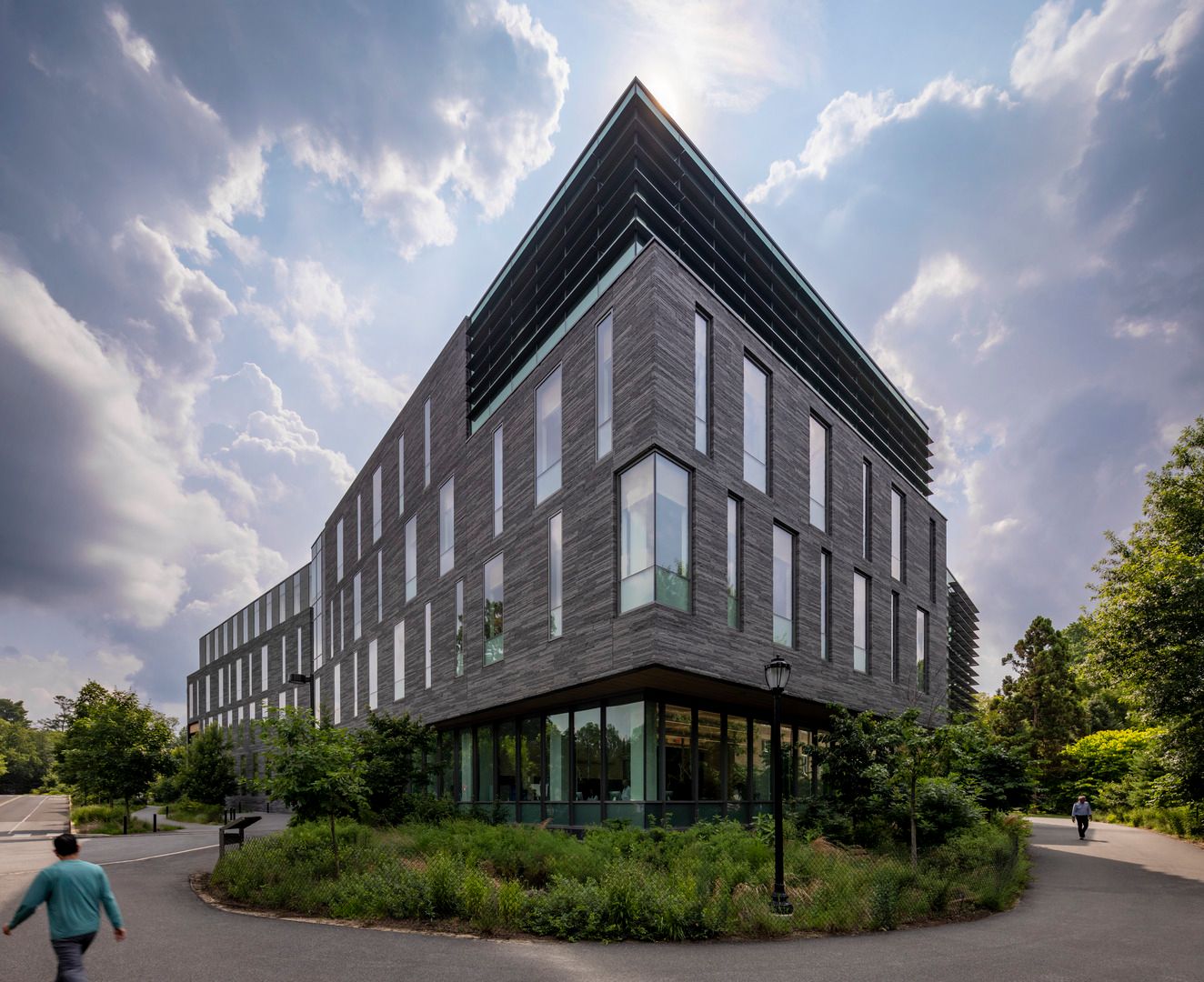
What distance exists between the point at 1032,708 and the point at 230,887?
5766 centimetres

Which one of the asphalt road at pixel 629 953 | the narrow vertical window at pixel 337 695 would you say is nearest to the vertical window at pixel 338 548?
the narrow vertical window at pixel 337 695

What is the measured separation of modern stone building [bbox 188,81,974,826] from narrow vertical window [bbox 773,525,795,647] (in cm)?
11

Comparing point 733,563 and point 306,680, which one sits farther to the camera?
point 306,680

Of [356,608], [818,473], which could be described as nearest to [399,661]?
[356,608]

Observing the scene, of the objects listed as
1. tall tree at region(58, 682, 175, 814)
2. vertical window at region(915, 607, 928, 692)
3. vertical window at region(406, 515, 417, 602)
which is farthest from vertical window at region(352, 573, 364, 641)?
vertical window at region(915, 607, 928, 692)

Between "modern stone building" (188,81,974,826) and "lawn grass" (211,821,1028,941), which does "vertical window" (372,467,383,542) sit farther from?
"lawn grass" (211,821,1028,941)

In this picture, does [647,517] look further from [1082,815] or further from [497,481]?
[1082,815]

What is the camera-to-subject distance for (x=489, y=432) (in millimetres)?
29109

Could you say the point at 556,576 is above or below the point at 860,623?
above

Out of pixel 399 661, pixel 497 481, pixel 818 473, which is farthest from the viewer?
pixel 399 661

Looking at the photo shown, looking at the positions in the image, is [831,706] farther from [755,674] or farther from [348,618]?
[348,618]

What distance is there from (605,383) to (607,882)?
13273 millimetres

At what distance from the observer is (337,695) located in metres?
45.9

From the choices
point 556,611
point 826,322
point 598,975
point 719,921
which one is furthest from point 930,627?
point 598,975
